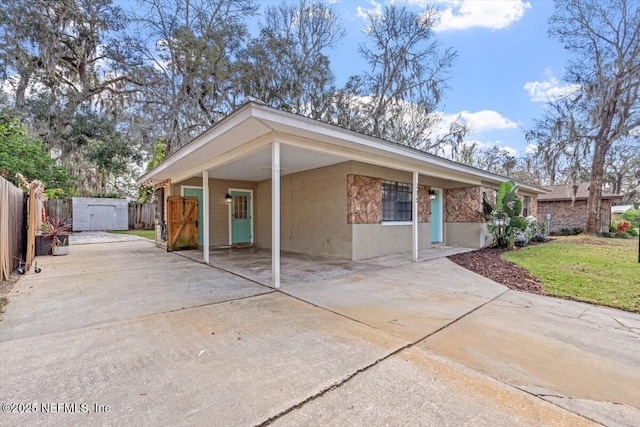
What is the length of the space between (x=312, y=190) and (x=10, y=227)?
22.4ft

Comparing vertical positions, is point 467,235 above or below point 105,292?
above

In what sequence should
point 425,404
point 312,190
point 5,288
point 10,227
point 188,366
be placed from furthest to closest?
1. point 312,190
2. point 10,227
3. point 5,288
4. point 188,366
5. point 425,404

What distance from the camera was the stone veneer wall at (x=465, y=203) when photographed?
10.5 meters

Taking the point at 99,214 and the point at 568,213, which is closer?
the point at 99,214

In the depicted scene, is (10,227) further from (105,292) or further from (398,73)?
(398,73)

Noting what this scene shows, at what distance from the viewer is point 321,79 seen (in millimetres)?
16438

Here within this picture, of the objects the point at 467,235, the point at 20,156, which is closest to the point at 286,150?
the point at 467,235

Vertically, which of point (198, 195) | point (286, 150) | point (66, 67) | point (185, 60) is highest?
point (185, 60)

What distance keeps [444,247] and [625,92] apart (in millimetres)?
11537

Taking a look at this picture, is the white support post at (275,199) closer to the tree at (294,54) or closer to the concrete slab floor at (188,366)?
the concrete slab floor at (188,366)

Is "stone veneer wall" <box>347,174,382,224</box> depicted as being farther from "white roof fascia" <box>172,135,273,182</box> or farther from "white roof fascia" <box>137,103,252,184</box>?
"white roof fascia" <box>137,103,252,184</box>

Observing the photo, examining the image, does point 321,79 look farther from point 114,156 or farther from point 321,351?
point 321,351

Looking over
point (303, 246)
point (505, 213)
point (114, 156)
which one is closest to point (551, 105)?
point (505, 213)

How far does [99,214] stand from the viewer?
18.3m
